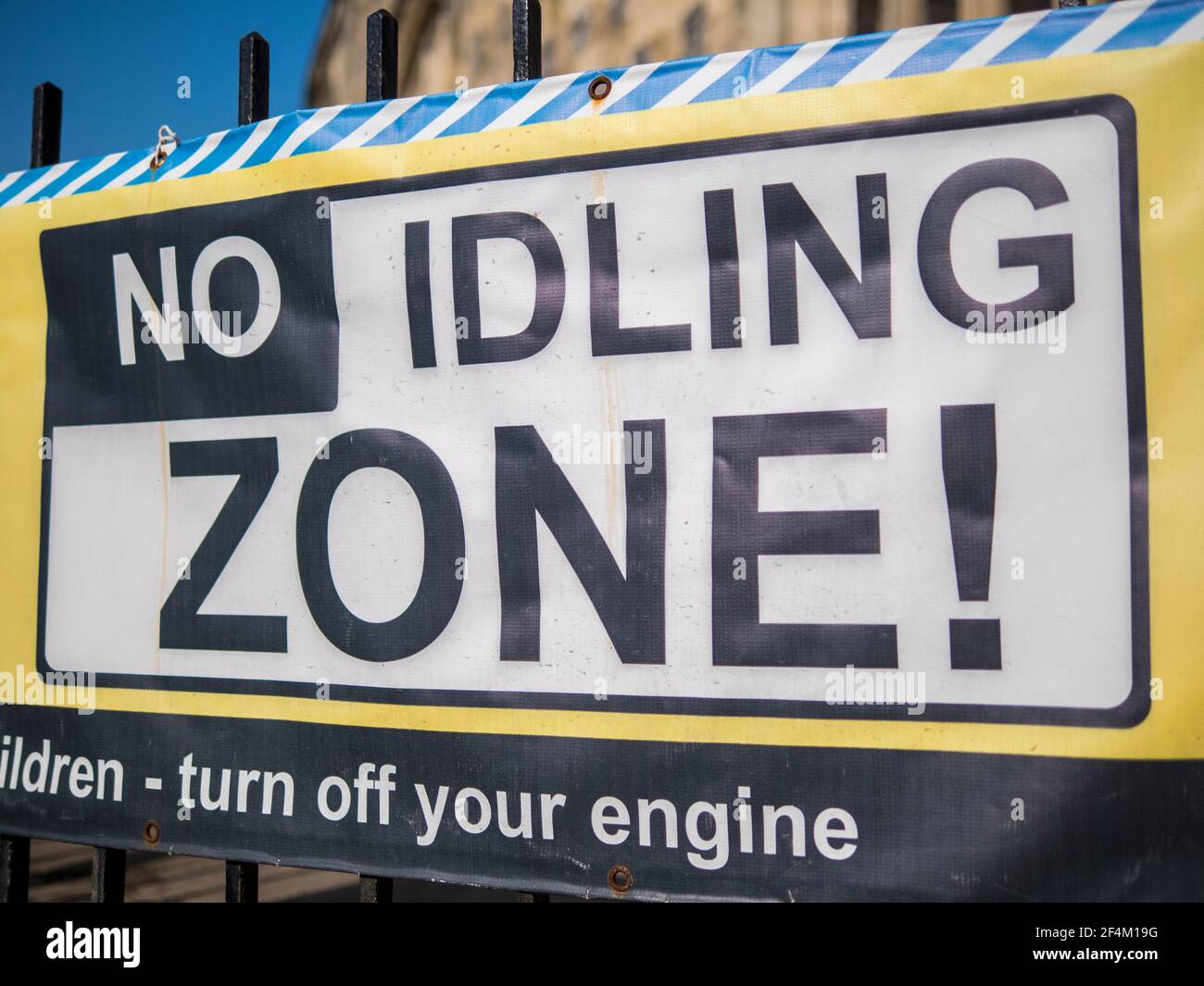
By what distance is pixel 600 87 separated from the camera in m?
1.48

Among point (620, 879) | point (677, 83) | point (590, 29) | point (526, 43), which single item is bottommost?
point (620, 879)

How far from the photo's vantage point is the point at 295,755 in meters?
1.56

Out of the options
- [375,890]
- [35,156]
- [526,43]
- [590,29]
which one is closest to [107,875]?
[375,890]

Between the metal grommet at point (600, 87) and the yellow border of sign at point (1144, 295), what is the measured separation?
0.15ft

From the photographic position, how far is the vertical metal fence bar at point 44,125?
187cm

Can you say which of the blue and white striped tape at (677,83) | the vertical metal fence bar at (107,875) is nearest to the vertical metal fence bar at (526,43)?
the blue and white striped tape at (677,83)

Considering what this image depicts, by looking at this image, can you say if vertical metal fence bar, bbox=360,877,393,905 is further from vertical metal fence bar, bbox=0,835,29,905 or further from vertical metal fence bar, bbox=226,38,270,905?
vertical metal fence bar, bbox=226,38,270,905

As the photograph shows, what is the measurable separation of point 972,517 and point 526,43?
1.13m

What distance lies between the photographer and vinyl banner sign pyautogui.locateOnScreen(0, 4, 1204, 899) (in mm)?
1246

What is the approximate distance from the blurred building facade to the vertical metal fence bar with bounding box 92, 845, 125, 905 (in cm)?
163

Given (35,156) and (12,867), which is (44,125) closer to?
(35,156)

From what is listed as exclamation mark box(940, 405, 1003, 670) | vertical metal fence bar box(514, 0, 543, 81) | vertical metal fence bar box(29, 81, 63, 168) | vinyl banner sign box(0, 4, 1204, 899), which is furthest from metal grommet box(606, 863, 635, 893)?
vertical metal fence bar box(29, 81, 63, 168)
